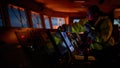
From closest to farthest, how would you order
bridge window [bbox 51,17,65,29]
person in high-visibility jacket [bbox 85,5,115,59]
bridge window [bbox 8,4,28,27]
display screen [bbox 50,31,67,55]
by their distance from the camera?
person in high-visibility jacket [bbox 85,5,115,59] → display screen [bbox 50,31,67,55] → bridge window [bbox 8,4,28,27] → bridge window [bbox 51,17,65,29]

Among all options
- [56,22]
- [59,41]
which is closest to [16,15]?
[59,41]

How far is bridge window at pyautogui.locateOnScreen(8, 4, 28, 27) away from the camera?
3.81m

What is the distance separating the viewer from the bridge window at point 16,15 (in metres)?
3.81

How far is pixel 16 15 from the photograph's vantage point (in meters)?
4.04

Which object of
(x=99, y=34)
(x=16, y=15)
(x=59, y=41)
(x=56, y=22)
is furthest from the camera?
(x=56, y=22)

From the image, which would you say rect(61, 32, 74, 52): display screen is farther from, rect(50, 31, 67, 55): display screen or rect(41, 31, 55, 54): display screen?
rect(41, 31, 55, 54): display screen

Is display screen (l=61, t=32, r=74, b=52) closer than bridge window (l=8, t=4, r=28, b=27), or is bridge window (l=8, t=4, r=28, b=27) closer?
display screen (l=61, t=32, r=74, b=52)

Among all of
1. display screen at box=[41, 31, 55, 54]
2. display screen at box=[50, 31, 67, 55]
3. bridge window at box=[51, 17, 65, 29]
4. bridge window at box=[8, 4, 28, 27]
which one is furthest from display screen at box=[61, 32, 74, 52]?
bridge window at box=[51, 17, 65, 29]

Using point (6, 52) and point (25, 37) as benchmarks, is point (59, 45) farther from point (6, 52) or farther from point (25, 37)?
point (6, 52)

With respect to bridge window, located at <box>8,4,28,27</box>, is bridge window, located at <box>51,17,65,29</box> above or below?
below

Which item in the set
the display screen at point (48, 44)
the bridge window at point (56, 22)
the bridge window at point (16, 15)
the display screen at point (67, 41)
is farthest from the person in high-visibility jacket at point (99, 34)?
the bridge window at point (56, 22)

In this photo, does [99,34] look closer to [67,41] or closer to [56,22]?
[67,41]

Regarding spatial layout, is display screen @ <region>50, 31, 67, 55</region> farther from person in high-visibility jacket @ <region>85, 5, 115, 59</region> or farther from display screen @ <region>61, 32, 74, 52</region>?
person in high-visibility jacket @ <region>85, 5, 115, 59</region>

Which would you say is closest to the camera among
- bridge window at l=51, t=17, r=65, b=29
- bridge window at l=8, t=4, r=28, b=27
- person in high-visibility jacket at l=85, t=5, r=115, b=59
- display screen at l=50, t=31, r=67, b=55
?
person in high-visibility jacket at l=85, t=5, r=115, b=59
